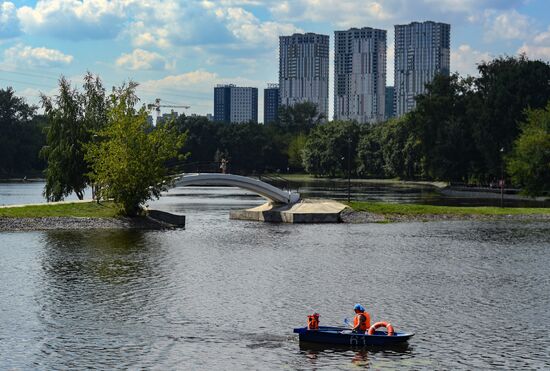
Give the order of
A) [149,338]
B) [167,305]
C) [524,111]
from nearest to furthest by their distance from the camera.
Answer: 1. [149,338]
2. [167,305]
3. [524,111]

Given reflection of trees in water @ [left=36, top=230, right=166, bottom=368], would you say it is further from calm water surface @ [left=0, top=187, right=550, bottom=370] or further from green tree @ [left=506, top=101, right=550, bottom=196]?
green tree @ [left=506, top=101, right=550, bottom=196]

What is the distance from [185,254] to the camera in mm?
63344

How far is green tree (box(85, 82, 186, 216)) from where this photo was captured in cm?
8350

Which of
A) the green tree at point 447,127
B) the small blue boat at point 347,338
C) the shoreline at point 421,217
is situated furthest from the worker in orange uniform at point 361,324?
the green tree at point 447,127

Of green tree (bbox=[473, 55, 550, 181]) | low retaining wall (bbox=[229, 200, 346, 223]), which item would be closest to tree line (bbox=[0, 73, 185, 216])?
low retaining wall (bbox=[229, 200, 346, 223])

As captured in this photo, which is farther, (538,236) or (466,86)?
(466,86)

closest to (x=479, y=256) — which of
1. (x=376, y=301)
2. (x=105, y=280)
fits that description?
(x=376, y=301)

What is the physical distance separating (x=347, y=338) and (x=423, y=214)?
61176mm

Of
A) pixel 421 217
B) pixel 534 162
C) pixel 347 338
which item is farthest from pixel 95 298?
pixel 534 162

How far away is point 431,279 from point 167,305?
59.4ft

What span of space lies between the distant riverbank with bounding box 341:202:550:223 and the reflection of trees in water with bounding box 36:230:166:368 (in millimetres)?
30082

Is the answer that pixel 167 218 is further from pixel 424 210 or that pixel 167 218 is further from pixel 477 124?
pixel 477 124

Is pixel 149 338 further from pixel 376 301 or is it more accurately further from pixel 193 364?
pixel 376 301

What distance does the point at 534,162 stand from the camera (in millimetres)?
116062
